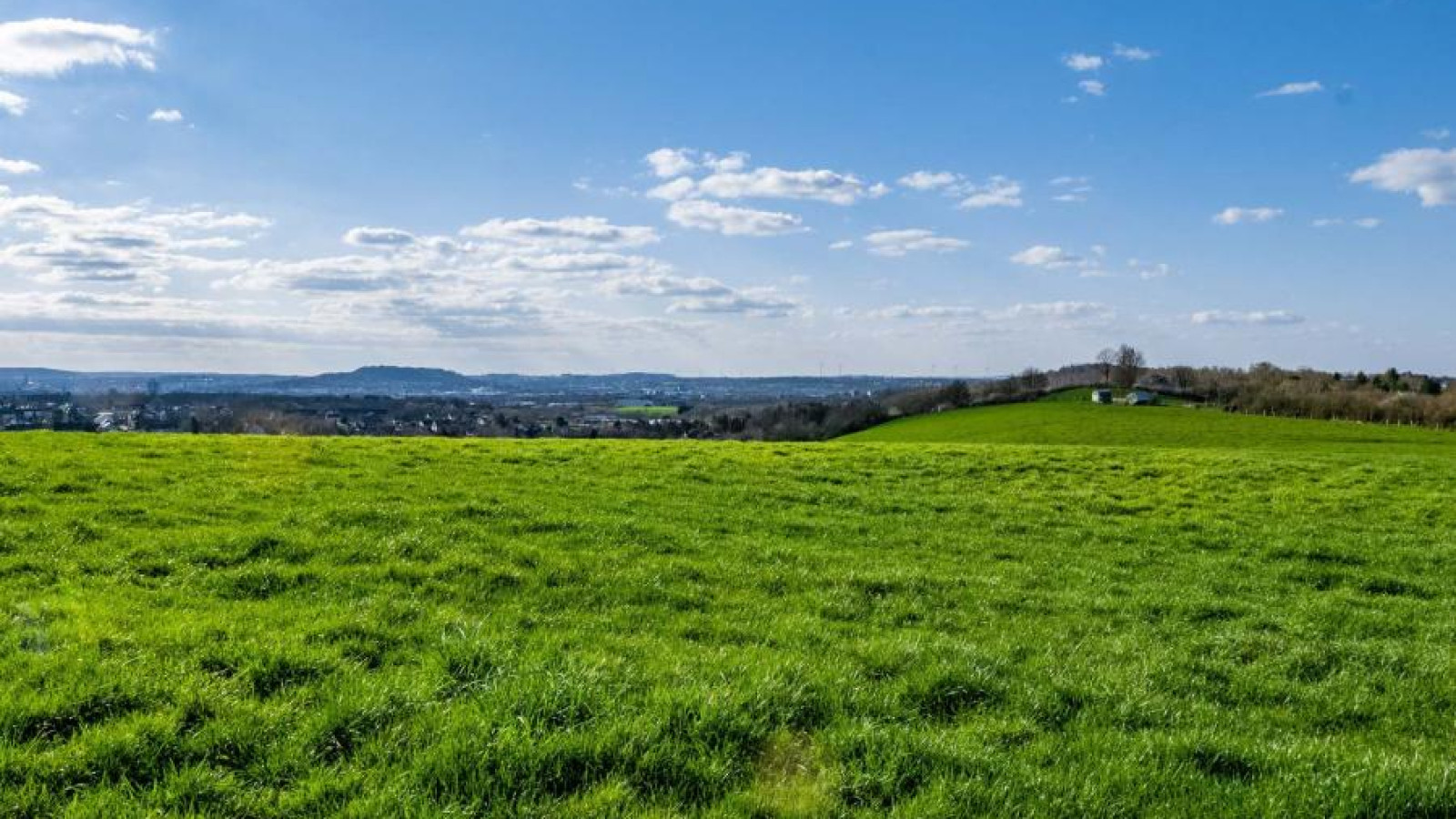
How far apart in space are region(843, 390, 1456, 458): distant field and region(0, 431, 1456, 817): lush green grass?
50365 millimetres

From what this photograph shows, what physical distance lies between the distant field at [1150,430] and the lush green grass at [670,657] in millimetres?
50365

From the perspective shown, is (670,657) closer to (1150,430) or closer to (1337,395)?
(1150,430)

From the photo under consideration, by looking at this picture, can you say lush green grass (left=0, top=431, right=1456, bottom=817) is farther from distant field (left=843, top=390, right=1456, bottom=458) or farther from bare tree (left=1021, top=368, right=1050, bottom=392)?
bare tree (left=1021, top=368, right=1050, bottom=392)

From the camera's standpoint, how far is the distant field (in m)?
71.8

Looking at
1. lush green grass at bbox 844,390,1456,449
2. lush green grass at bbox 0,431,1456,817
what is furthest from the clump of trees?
lush green grass at bbox 0,431,1456,817

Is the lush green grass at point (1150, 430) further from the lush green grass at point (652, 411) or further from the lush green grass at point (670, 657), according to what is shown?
the lush green grass at point (652, 411)

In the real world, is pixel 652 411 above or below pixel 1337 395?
below

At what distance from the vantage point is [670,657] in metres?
8.73

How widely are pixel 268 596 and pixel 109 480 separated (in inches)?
395

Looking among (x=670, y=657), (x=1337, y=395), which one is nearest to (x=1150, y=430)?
(x=1337, y=395)

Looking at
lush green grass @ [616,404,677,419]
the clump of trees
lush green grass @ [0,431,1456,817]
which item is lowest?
lush green grass @ [616,404,677,419]

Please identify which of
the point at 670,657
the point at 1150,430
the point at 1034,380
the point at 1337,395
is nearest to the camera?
the point at 670,657

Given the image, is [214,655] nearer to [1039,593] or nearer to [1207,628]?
[1039,593]

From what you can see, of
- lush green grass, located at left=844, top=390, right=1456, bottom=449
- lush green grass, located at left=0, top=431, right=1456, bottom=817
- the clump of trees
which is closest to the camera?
lush green grass, located at left=0, top=431, right=1456, bottom=817
